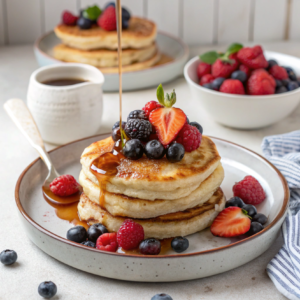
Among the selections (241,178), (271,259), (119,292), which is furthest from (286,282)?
(241,178)

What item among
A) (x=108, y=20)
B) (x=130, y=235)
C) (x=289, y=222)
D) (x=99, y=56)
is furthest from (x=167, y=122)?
(x=108, y=20)

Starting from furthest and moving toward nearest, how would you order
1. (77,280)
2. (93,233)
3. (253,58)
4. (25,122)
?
1. (253,58)
2. (25,122)
3. (93,233)
4. (77,280)

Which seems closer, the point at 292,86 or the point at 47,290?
the point at 47,290

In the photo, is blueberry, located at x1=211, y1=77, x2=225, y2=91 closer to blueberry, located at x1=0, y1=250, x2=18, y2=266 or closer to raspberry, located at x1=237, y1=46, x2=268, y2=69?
raspberry, located at x1=237, y1=46, x2=268, y2=69

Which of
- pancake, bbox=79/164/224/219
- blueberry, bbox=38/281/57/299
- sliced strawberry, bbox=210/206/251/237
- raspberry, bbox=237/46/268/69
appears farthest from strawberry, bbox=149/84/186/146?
raspberry, bbox=237/46/268/69

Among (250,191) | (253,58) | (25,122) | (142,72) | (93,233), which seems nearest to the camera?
(93,233)

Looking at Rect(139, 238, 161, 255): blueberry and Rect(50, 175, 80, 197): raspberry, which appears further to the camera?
Rect(50, 175, 80, 197): raspberry

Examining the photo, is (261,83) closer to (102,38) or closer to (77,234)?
(102,38)

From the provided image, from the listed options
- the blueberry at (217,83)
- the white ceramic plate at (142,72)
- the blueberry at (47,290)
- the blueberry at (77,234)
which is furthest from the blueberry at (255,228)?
the white ceramic plate at (142,72)
